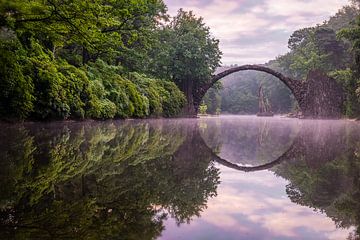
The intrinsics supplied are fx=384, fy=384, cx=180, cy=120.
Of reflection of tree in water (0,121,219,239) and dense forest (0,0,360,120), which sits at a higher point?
dense forest (0,0,360,120)

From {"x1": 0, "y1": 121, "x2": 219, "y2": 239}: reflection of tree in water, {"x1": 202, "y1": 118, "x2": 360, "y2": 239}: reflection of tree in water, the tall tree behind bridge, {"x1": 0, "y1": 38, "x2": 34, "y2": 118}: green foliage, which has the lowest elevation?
{"x1": 202, "y1": 118, "x2": 360, "y2": 239}: reflection of tree in water

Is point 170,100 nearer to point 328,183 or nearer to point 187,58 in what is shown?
point 187,58

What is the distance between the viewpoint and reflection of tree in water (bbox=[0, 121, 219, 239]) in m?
2.09

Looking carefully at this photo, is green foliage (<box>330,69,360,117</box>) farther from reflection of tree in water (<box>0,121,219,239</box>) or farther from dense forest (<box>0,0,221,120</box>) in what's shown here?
reflection of tree in water (<box>0,121,219,239</box>)

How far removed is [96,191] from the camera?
119 inches

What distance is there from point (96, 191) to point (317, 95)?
34697 millimetres

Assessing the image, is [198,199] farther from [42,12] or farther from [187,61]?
[187,61]

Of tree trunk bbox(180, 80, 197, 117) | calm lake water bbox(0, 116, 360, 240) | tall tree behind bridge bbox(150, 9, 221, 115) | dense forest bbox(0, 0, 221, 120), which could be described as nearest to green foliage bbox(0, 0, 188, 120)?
dense forest bbox(0, 0, 221, 120)

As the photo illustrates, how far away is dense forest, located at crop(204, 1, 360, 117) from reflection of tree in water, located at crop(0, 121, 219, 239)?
20.8 metres

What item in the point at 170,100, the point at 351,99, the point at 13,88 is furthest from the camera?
the point at 351,99

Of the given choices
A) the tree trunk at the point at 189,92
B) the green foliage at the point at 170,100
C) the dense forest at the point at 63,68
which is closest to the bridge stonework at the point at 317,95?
the tree trunk at the point at 189,92

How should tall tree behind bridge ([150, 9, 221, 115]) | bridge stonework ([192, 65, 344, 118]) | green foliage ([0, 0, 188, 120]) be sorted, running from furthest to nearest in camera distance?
bridge stonework ([192, 65, 344, 118]) → tall tree behind bridge ([150, 9, 221, 115]) → green foliage ([0, 0, 188, 120])

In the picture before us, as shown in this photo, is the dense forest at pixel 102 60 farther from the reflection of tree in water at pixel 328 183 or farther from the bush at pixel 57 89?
the reflection of tree in water at pixel 328 183

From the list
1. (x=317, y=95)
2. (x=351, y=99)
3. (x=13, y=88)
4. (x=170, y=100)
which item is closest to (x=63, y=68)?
(x=13, y=88)
